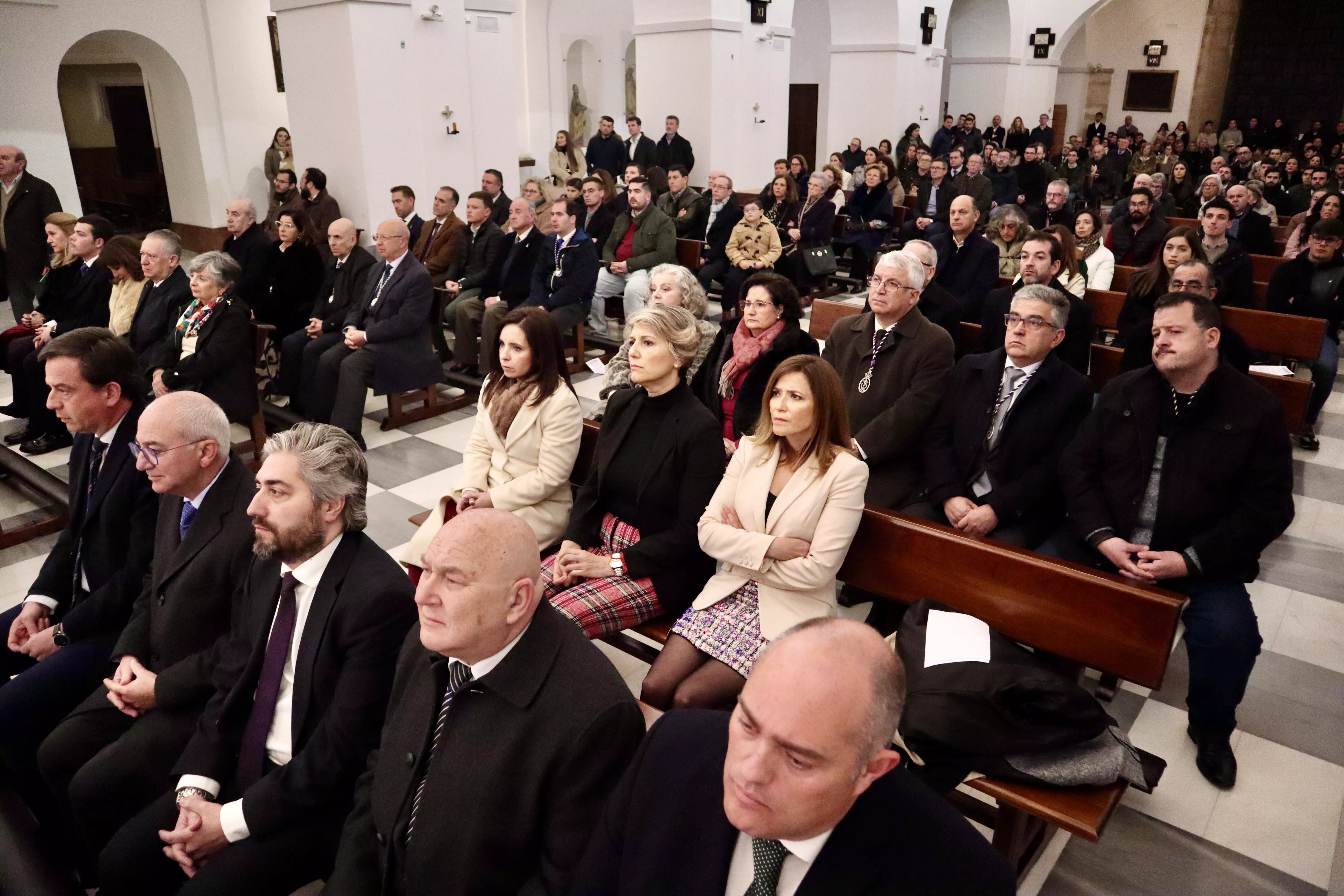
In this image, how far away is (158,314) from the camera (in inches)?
207

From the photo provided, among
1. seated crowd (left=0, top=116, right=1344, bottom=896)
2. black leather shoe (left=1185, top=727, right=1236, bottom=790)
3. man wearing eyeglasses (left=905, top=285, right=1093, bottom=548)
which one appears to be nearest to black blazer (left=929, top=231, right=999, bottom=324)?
seated crowd (left=0, top=116, right=1344, bottom=896)

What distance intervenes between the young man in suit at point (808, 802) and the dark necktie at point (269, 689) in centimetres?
114

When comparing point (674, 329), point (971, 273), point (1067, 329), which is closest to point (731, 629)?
point (674, 329)

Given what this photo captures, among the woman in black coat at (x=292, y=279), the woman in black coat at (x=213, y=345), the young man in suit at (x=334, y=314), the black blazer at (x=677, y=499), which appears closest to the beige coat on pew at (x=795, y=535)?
the black blazer at (x=677, y=499)

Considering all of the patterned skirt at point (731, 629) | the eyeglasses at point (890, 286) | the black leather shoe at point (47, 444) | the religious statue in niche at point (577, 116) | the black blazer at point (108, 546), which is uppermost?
the religious statue in niche at point (577, 116)

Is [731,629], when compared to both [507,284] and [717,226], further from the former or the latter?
[717,226]

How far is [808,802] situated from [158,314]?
5.21 meters

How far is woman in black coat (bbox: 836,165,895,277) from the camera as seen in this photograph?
9.85m

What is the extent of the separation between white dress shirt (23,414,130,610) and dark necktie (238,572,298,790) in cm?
120

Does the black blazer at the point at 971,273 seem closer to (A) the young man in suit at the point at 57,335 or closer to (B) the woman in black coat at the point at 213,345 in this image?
(B) the woman in black coat at the point at 213,345

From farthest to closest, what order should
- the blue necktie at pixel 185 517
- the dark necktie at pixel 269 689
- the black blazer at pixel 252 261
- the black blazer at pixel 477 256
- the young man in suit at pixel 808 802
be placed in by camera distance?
the black blazer at pixel 477 256 → the black blazer at pixel 252 261 → the blue necktie at pixel 185 517 → the dark necktie at pixel 269 689 → the young man in suit at pixel 808 802

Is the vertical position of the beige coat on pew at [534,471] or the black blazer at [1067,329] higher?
the black blazer at [1067,329]

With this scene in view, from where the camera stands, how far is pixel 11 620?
3.11 meters

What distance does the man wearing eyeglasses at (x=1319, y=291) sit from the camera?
5746mm
